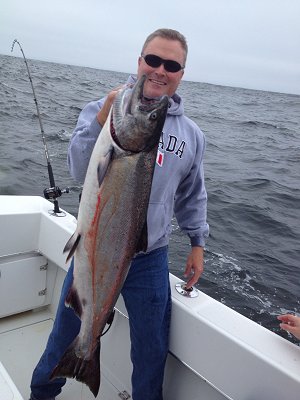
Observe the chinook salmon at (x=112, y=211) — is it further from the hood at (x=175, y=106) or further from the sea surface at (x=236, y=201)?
the sea surface at (x=236, y=201)

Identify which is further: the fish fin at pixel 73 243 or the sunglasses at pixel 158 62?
the sunglasses at pixel 158 62

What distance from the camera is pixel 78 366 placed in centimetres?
243

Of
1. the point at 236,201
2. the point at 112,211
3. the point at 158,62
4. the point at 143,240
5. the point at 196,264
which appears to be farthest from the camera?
the point at 236,201

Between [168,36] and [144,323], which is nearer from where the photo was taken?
[168,36]

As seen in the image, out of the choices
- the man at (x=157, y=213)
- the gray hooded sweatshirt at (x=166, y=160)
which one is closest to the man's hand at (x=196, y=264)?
the man at (x=157, y=213)

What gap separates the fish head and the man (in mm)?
258

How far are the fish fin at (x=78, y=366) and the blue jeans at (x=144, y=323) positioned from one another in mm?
359

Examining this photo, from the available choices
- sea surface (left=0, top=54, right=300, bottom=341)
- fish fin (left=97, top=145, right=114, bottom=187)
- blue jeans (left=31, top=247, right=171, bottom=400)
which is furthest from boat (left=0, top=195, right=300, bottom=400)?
sea surface (left=0, top=54, right=300, bottom=341)

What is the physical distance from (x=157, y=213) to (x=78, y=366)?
1034mm

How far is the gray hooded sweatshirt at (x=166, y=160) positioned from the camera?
92.7 inches

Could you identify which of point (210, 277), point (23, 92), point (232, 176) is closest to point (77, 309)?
Result: point (210, 277)

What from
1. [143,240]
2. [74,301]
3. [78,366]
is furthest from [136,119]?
[78,366]

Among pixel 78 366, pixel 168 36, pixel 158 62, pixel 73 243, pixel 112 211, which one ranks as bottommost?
pixel 78 366

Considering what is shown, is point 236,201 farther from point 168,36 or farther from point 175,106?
point 168,36
